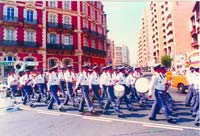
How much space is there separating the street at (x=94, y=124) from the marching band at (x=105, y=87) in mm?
308

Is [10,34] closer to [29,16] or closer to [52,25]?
[29,16]

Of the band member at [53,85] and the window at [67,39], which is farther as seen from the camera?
the window at [67,39]

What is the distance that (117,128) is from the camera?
19.1 ft

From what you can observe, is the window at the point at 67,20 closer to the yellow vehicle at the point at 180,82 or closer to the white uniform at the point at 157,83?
the yellow vehicle at the point at 180,82

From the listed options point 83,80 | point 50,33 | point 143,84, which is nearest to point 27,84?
point 83,80

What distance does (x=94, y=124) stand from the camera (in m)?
6.35

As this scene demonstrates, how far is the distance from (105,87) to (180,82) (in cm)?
796

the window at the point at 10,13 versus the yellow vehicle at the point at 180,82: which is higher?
the window at the point at 10,13

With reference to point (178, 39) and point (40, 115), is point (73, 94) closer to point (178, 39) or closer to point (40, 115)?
point (40, 115)

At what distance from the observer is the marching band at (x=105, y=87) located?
655 cm

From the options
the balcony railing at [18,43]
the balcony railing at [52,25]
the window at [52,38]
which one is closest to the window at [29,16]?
the balcony railing at [52,25]

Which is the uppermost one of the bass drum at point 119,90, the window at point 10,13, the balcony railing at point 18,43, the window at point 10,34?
the window at point 10,13

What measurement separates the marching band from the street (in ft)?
1.01

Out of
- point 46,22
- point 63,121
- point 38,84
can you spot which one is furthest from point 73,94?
point 46,22
